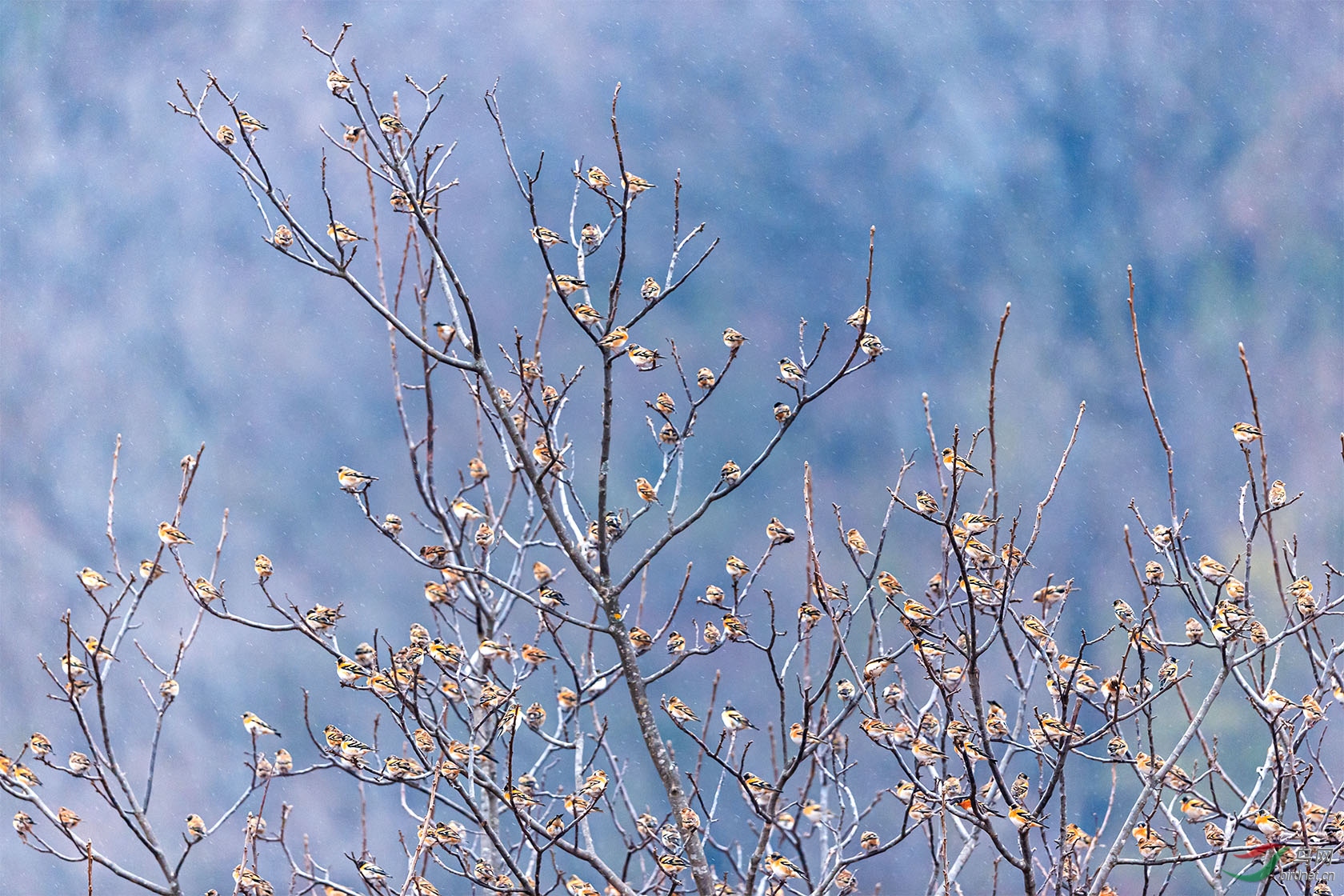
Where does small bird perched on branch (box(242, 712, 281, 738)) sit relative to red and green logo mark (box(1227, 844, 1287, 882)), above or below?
above

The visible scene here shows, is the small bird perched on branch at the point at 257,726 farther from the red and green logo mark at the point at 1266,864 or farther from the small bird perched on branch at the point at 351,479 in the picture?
the red and green logo mark at the point at 1266,864

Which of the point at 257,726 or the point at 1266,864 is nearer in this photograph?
the point at 1266,864

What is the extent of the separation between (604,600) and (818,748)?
1303 mm

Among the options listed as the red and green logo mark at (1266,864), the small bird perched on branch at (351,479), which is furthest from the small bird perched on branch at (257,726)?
the red and green logo mark at (1266,864)

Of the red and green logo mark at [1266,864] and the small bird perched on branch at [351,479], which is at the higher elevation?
the small bird perched on branch at [351,479]

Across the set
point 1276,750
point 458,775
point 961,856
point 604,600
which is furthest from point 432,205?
point 1276,750

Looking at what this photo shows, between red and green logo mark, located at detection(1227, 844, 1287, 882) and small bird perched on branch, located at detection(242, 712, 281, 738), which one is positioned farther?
small bird perched on branch, located at detection(242, 712, 281, 738)

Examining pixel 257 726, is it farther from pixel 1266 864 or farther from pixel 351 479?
pixel 1266 864

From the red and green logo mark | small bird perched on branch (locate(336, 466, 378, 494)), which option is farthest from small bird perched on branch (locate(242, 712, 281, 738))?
the red and green logo mark

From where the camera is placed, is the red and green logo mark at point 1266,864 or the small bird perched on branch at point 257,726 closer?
the red and green logo mark at point 1266,864

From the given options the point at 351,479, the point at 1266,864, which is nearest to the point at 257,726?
the point at 351,479

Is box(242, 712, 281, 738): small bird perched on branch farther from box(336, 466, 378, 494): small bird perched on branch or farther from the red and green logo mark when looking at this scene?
the red and green logo mark

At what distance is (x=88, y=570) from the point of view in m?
6.70

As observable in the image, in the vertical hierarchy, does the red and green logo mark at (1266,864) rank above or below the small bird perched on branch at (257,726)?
below
